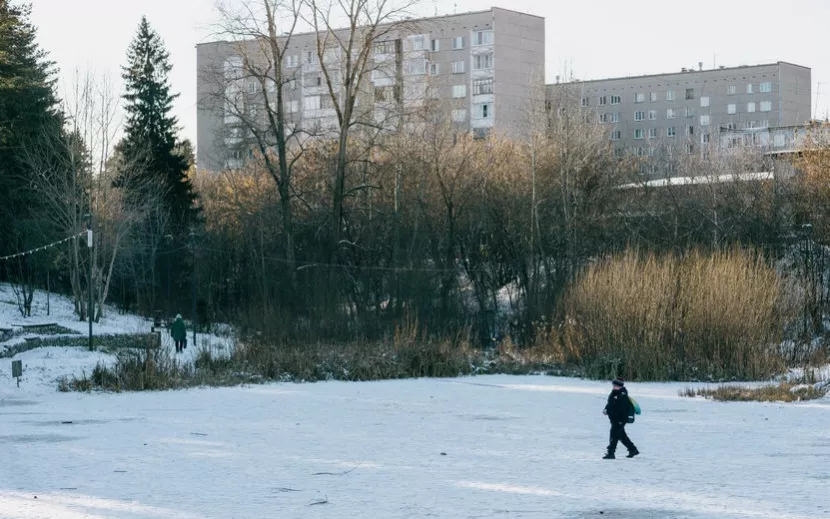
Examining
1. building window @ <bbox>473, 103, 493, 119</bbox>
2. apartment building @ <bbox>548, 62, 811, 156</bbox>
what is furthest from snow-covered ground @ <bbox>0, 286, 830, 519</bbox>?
apartment building @ <bbox>548, 62, 811, 156</bbox>

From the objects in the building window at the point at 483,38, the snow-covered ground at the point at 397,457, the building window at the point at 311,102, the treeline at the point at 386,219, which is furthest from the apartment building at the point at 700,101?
the snow-covered ground at the point at 397,457

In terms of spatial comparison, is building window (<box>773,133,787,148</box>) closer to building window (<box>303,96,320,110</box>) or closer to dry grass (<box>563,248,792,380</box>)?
building window (<box>303,96,320,110</box>)

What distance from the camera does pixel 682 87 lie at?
378 feet

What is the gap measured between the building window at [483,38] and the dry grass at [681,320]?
52.4 m

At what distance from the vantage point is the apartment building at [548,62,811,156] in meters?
113

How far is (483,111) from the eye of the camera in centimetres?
9031

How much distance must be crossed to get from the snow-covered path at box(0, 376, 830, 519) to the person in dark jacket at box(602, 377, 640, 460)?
1.16 feet

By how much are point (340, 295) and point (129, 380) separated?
1870cm

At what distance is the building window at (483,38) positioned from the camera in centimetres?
8944

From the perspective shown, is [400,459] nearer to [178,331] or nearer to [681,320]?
[681,320]

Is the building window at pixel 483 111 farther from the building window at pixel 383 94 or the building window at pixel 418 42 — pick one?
the building window at pixel 383 94

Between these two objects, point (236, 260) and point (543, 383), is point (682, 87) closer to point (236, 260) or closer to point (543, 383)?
point (236, 260)

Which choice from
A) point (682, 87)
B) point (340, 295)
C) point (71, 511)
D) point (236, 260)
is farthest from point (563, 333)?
point (682, 87)

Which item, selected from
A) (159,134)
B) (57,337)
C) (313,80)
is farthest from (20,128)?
Result: (313,80)
